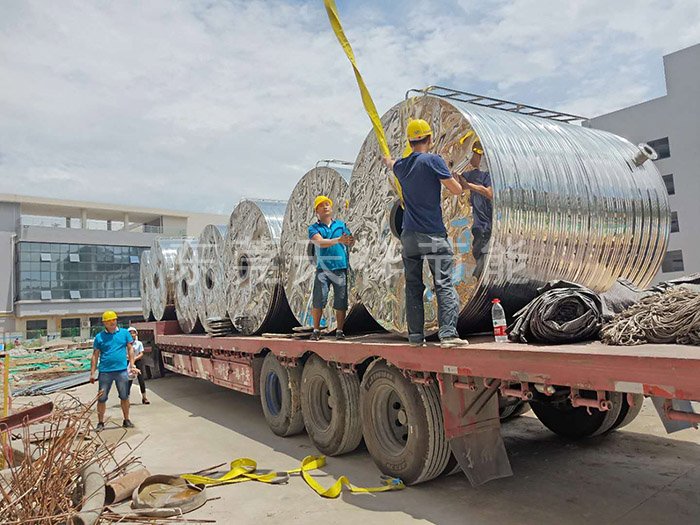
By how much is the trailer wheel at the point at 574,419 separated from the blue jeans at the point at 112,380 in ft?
19.0

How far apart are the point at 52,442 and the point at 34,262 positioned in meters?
46.4

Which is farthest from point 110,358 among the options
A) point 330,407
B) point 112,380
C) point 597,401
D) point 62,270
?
point 62,270

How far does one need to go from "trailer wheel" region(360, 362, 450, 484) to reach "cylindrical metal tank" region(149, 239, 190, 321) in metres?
8.79

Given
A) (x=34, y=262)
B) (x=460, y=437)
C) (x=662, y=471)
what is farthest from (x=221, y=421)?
(x=34, y=262)

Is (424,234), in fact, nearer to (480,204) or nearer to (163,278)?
(480,204)

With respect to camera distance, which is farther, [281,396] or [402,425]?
[281,396]

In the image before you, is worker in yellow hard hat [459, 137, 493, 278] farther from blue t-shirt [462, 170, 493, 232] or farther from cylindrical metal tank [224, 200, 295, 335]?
cylindrical metal tank [224, 200, 295, 335]

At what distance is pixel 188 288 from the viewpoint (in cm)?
1145

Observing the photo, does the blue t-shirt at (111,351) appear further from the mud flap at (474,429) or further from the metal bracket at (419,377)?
the mud flap at (474,429)

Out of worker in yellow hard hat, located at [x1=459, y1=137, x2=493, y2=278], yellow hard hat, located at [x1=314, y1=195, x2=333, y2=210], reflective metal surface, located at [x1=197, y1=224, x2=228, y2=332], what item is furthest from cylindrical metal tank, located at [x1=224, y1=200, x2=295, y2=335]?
worker in yellow hard hat, located at [x1=459, y1=137, x2=493, y2=278]

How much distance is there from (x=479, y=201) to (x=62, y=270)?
156ft

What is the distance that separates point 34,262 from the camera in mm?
44656

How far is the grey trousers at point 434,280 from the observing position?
443 centimetres

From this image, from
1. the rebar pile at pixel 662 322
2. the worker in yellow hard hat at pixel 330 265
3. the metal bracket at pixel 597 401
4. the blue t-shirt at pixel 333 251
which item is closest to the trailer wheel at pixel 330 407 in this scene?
the worker in yellow hard hat at pixel 330 265
